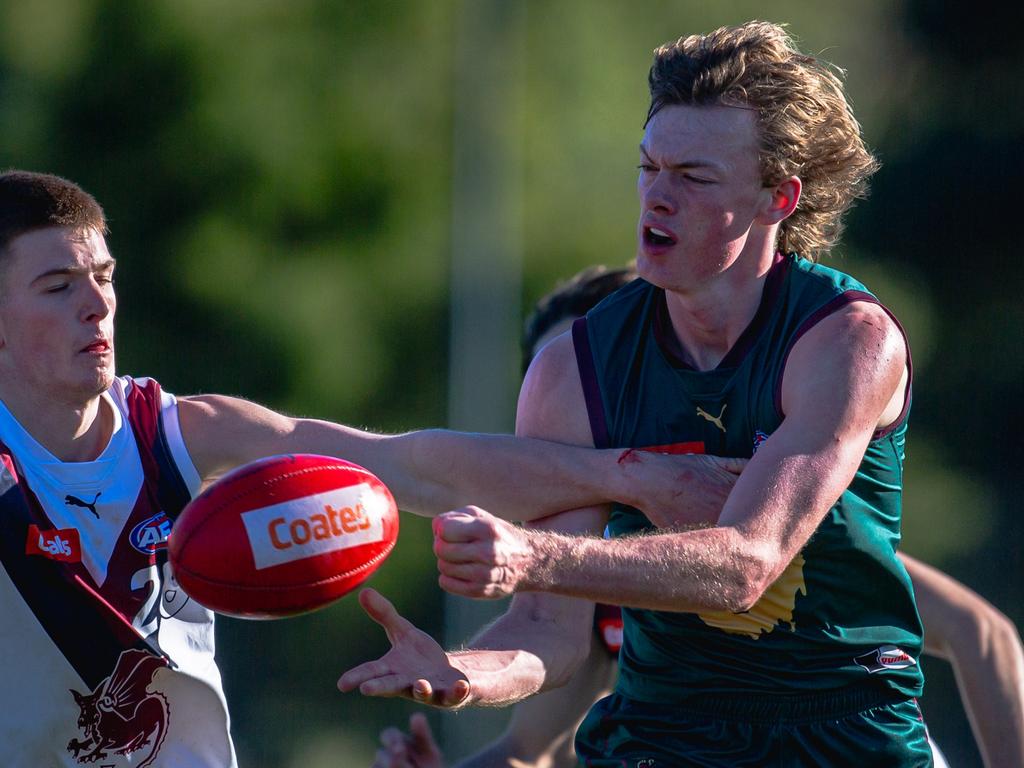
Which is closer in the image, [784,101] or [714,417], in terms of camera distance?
[714,417]

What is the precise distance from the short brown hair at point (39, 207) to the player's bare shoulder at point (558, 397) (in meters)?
1.31

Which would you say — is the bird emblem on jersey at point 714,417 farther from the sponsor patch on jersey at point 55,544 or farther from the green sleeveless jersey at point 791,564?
the sponsor patch on jersey at point 55,544

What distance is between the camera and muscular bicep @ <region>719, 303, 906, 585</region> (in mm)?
3439

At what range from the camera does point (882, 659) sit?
3.85m

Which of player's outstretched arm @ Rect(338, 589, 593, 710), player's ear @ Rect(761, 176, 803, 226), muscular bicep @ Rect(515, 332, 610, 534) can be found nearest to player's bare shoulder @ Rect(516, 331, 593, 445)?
muscular bicep @ Rect(515, 332, 610, 534)

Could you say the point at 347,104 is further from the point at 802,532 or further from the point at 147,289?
the point at 802,532

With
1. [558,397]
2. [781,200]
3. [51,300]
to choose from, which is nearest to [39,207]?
[51,300]

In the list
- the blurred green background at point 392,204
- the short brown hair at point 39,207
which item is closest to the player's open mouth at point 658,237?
the short brown hair at point 39,207

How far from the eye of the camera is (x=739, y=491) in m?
3.50

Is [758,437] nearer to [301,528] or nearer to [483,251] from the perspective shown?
[301,528]

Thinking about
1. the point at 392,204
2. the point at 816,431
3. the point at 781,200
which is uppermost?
the point at 781,200

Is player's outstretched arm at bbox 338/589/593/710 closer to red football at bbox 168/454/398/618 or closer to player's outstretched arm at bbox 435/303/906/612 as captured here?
red football at bbox 168/454/398/618

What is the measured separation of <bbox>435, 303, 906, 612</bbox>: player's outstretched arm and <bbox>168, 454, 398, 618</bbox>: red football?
0.62 meters

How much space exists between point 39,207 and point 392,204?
43.2ft
